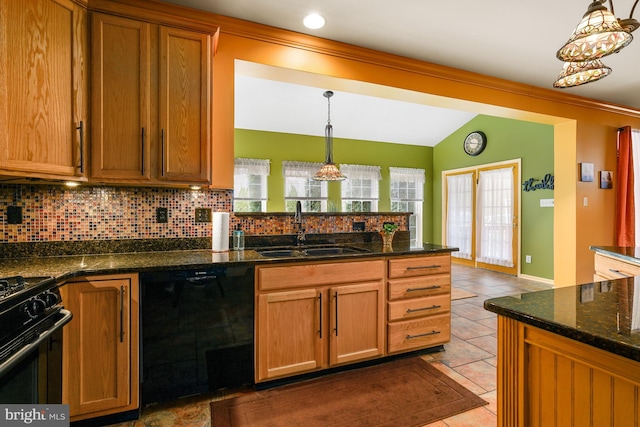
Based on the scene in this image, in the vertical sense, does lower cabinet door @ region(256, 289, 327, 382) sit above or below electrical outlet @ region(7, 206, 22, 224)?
below

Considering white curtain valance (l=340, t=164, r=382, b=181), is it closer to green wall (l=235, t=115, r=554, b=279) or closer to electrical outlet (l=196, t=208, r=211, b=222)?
green wall (l=235, t=115, r=554, b=279)

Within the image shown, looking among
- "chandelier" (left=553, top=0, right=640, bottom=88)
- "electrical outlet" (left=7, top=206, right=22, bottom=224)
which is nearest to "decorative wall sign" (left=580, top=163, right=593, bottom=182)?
"chandelier" (left=553, top=0, right=640, bottom=88)

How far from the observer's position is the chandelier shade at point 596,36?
4.39 ft

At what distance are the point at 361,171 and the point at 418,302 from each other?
4.65 meters

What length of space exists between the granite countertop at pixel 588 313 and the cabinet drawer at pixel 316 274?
1.17 m

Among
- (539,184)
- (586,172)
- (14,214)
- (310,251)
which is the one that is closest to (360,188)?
(539,184)

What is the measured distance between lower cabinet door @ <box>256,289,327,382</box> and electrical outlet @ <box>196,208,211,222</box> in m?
0.84

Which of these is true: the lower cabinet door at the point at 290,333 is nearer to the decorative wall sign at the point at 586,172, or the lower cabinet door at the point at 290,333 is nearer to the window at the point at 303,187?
the decorative wall sign at the point at 586,172

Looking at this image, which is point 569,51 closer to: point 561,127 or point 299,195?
point 561,127

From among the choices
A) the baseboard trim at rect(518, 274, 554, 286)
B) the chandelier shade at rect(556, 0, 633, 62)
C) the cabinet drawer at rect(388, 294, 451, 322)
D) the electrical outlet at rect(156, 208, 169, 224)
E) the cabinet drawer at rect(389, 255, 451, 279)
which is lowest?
the baseboard trim at rect(518, 274, 554, 286)

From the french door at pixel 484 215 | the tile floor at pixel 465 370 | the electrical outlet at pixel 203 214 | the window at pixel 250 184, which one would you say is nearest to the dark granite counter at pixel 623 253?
the tile floor at pixel 465 370

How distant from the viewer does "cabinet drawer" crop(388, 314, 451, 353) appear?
2381mm

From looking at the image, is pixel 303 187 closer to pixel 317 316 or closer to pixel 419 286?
pixel 419 286

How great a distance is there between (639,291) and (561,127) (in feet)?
12.9
